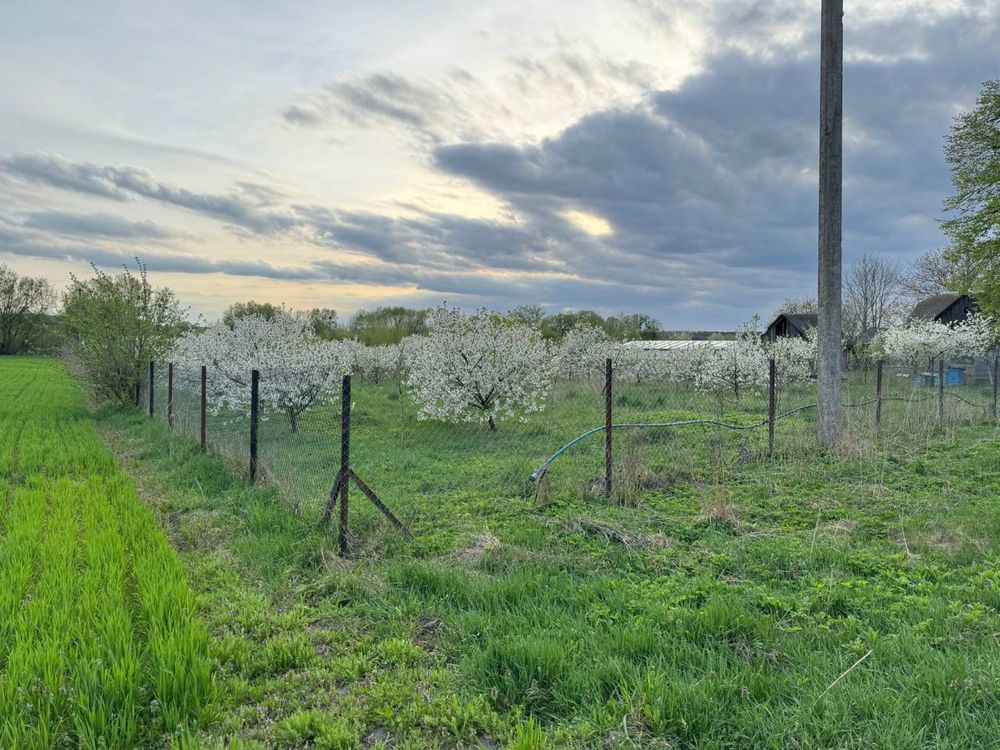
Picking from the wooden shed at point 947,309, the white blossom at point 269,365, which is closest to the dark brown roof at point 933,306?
the wooden shed at point 947,309

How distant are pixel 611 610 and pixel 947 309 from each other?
46.0 m

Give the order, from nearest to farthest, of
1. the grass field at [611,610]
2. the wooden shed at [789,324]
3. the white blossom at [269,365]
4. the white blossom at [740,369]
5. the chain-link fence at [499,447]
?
the grass field at [611,610], the chain-link fence at [499,447], the white blossom at [269,365], the white blossom at [740,369], the wooden shed at [789,324]

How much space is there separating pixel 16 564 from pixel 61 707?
243 centimetres

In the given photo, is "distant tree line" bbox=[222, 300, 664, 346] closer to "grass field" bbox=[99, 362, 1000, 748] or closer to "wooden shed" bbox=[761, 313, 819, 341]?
"wooden shed" bbox=[761, 313, 819, 341]

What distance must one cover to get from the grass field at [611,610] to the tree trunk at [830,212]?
8.37 ft

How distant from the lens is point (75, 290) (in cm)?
1956

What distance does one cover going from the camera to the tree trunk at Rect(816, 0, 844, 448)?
1034 centimetres

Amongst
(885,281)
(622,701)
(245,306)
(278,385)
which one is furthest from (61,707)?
(885,281)

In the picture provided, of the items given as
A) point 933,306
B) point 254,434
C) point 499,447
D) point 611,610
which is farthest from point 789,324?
point 611,610

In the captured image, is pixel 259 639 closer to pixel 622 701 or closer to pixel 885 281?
pixel 622 701

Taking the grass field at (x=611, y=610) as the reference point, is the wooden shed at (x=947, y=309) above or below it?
above

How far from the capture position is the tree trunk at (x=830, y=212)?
10336 millimetres

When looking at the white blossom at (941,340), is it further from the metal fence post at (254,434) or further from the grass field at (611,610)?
the metal fence post at (254,434)

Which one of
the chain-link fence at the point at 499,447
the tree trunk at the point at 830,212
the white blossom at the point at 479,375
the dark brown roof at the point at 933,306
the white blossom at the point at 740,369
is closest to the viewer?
the chain-link fence at the point at 499,447
